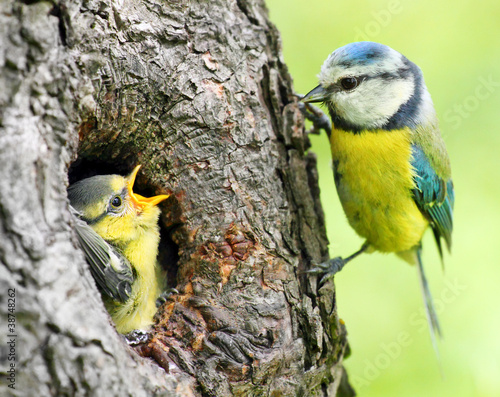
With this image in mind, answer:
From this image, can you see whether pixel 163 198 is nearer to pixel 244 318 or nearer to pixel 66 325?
pixel 244 318

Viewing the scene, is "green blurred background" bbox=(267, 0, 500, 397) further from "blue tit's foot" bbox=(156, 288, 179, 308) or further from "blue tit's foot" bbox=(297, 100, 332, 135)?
"blue tit's foot" bbox=(156, 288, 179, 308)

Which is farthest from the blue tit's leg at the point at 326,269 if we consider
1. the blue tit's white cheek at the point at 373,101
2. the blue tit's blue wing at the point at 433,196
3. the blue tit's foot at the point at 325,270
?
the blue tit's white cheek at the point at 373,101

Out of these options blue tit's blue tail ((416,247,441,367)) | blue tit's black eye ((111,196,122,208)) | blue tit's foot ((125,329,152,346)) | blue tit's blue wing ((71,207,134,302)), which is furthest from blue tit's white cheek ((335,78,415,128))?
blue tit's foot ((125,329,152,346))

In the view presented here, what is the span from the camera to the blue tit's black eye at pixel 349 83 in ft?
11.1

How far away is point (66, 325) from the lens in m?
1.90

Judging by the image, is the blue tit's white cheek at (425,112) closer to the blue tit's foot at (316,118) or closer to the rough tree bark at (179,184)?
the blue tit's foot at (316,118)

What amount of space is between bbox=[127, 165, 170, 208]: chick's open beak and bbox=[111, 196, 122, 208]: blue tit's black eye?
0.07 m

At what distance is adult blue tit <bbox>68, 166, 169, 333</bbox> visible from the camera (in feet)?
9.64

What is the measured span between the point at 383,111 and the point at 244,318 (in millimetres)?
1674

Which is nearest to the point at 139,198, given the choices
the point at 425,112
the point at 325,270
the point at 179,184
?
the point at 179,184

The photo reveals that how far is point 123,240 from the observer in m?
3.26

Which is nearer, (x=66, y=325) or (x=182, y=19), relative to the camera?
(x=66, y=325)

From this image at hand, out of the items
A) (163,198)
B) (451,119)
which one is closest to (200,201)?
(163,198)

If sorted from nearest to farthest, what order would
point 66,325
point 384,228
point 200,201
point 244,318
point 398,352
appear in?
point 66,325 → point 244,318 → point 200,201 → point 384,228 → point 398,352
